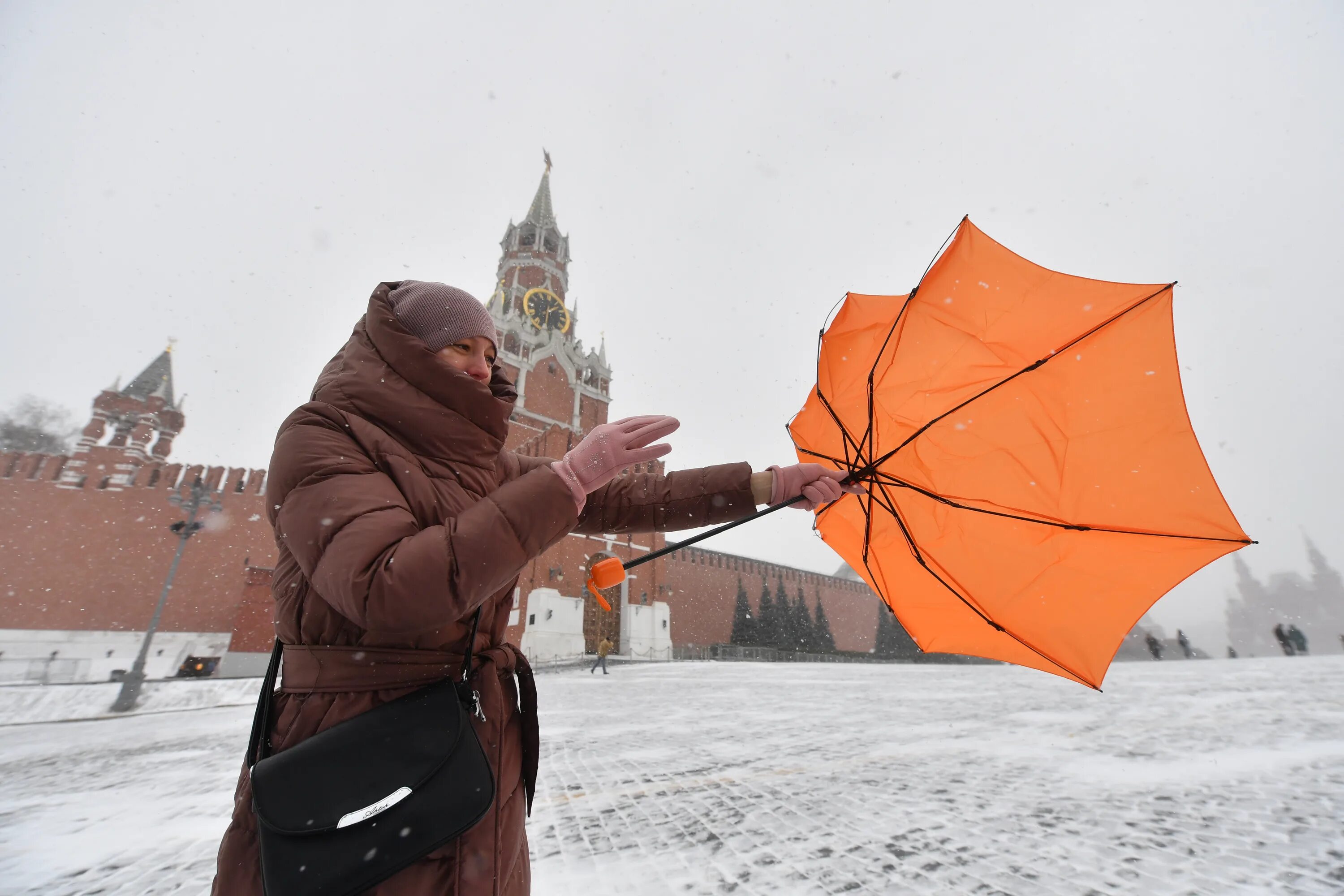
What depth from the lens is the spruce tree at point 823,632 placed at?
34.1 metres

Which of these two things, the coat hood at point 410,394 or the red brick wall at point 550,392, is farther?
the red brick wall at point 550,392

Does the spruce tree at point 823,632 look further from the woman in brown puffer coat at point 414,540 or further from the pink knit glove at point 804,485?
the woman in brown puffer coat at point 414,540

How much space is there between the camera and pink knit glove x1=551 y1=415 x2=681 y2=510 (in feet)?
3.82

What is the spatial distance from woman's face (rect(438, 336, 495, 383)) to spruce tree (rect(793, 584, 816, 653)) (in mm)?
33864

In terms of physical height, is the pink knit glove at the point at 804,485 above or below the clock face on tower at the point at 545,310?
below

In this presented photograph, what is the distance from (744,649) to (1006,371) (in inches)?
1094

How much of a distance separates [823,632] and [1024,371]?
→ 117ft

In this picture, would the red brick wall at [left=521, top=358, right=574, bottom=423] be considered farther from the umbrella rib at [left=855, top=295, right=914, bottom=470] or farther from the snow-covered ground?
the umbrella rib at [left=855, top=295, right=914, bottom=470]

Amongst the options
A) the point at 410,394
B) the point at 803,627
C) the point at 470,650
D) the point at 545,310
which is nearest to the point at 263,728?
the point at 470,650

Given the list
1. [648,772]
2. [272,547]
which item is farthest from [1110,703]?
[272,547]

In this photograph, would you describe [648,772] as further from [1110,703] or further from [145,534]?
[145,534]

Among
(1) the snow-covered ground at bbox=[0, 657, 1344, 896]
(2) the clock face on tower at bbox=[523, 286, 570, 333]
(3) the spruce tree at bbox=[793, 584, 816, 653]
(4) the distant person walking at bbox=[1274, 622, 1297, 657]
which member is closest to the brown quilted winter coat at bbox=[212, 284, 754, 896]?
(1) the snow-covered ground at bbox=[0, 657, 1344, 896]

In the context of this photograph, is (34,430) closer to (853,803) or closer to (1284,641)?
(853,803)

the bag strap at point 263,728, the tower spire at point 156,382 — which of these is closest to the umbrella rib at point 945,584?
the bag strap at point 263,728
